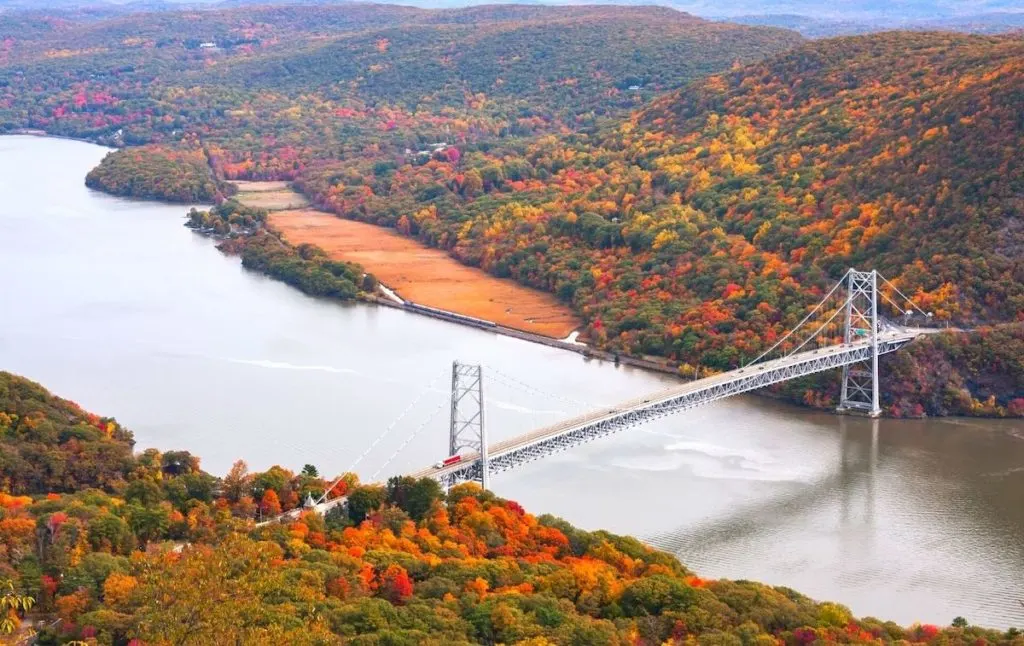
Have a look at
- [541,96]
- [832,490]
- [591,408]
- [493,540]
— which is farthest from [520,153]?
[493,540]

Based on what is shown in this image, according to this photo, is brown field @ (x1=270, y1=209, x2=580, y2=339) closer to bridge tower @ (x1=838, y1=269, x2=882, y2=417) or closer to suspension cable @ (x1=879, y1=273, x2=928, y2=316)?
bridge tower @ (x1=838, y1=269, x2=882, y2=417)

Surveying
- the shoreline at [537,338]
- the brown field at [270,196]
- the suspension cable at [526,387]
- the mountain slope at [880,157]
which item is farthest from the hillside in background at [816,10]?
the suspension cable at [526,387]

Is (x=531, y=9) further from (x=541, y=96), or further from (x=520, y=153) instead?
(x=520, y=153)

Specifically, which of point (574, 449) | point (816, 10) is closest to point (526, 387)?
point (574, 449)

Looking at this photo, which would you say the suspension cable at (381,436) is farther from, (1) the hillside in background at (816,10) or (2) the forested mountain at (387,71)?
(1) the hillside in background at (816,10)

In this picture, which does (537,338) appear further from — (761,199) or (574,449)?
(574,449)

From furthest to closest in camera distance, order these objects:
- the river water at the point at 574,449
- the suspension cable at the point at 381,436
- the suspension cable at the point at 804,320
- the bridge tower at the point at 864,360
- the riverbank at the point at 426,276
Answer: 1. the riverbank at the point at 426,276
2. the suspension cable at the point at 804,320
3. the bridge tower at the point at 864,360
4. the river water at the point at 574,449
5. the suspension cable at the point at 381,436

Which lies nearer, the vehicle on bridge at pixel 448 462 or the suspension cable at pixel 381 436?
the suspension cable at pixel 381 436
